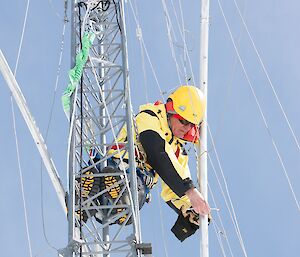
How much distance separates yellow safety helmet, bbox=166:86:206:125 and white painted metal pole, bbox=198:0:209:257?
145mm

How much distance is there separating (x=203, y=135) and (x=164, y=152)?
0.83 m

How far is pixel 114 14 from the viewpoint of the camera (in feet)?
53.8

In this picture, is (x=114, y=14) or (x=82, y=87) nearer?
(x=82, y=87)

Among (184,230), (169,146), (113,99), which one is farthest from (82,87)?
(184,230)

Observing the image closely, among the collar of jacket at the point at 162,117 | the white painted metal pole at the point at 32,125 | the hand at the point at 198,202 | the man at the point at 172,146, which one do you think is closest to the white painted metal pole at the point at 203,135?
the hand at the point at 198,202

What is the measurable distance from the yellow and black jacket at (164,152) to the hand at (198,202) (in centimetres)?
11

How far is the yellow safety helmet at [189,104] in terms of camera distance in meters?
14.4

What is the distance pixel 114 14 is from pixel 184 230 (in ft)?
15.6

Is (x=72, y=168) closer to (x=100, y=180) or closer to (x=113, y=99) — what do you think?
(x=100, y=180)

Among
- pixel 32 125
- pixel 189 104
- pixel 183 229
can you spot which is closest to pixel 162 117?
pixel 189 104

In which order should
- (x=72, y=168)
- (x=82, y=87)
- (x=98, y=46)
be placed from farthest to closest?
1. (x=98, y=46)
2. (x=82, y=87)
3. (x=72, y=168)

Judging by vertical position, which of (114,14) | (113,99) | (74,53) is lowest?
(113,99)

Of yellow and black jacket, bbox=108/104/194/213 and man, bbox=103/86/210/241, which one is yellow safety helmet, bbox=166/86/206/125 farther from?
yellow and black jacket, bbox=108/104/194/213

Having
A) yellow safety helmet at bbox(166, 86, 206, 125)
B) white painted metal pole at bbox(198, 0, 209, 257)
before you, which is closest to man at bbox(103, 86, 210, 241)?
yellow safety helmet at bbox(166, 86, 206, 125)
